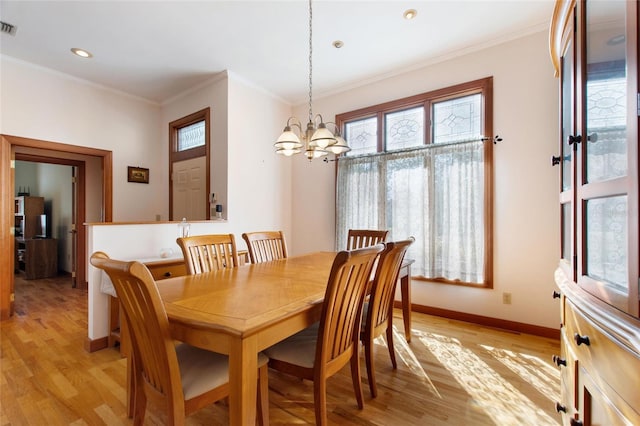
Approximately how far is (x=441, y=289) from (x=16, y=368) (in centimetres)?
384

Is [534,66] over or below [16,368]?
over

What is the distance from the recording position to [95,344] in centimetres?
247

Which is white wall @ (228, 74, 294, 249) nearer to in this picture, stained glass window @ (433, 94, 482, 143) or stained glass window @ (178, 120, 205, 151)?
stained glass window @ (178, 120, 205, 151)

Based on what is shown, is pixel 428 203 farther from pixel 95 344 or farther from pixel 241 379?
pixel 95 344

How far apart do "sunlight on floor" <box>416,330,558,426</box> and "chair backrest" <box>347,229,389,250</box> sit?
1.02 metres

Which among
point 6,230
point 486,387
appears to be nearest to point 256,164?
point 6,230

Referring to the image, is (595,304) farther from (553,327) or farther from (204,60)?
(204,60)

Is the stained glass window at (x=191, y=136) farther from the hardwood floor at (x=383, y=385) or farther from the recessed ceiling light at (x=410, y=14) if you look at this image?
the recessed ceiling light at (x=410, y=14)

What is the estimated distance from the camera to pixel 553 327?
8.79 ft

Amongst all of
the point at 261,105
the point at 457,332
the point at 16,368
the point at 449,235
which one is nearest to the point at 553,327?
the point at 457,332

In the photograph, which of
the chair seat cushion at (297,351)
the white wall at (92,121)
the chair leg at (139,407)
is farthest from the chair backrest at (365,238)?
the white wall at (92,121)

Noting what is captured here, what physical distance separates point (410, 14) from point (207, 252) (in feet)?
8.76

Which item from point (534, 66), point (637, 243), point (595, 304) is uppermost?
point (534, 66)

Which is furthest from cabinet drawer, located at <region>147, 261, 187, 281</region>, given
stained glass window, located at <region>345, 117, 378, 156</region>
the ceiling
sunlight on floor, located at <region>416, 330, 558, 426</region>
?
stained glass window, located at <region>345, 117, 378, 156</region>
